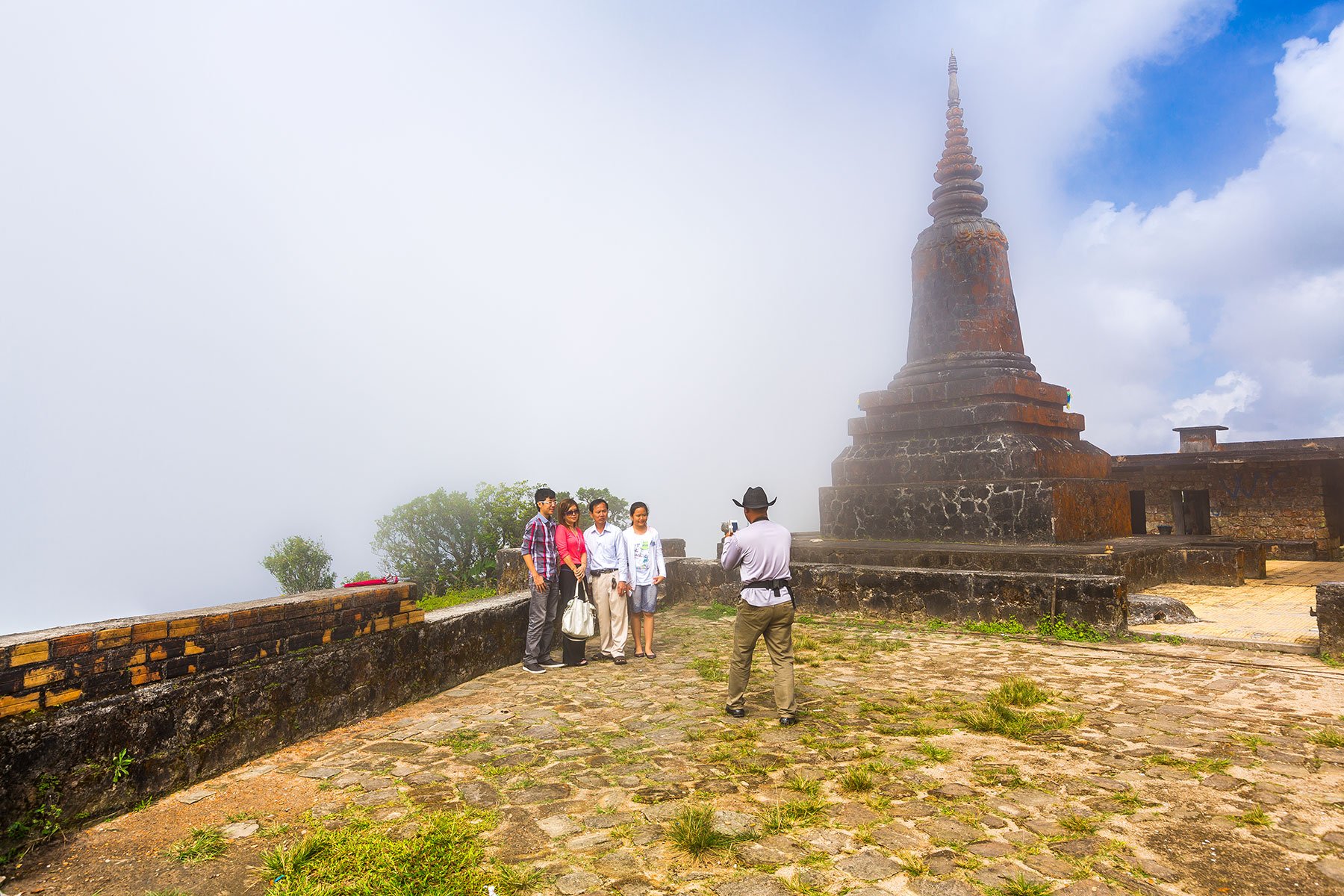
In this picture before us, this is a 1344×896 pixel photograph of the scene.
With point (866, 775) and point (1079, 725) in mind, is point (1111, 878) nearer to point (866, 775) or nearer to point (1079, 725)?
point (866, 775)

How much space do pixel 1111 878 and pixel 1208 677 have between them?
4.05 meters

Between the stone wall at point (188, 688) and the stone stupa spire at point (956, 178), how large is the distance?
11768mm

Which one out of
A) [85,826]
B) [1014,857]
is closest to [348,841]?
[85,826]

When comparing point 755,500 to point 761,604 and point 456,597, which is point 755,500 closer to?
point 761,604

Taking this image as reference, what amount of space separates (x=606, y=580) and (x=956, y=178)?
1044 centimetres

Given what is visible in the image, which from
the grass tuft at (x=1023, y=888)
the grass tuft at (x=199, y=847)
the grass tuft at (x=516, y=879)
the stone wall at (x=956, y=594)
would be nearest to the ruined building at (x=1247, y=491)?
the stone wall at (x=956, y=594)

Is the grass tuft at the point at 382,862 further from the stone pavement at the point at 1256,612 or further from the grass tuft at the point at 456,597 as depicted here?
the grass tuft at the point at 456,597

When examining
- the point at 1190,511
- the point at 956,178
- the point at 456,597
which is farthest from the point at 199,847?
the point at 1190,511

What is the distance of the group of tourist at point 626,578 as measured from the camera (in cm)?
541

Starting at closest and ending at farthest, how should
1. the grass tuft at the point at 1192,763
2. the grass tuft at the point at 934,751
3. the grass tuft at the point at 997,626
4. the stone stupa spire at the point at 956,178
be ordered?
the grass tuft at the point at 1192,763 → the grass tuft at the point at 934,751 → the grass tuft at the point at 997,626 → the stone stupa spire at the point at 956,178

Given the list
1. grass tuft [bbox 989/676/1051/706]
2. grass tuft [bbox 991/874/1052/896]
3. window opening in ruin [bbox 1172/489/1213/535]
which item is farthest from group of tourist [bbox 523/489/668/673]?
window opening in ruin [bbox 1172/489/1213/535]

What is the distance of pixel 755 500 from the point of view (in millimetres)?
5707

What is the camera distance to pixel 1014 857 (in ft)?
10.0

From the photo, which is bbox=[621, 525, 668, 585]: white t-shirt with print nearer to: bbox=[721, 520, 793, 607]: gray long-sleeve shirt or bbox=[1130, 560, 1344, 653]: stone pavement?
bbox=[721, 520, 793, 607]: gray long-sleeve shirt
